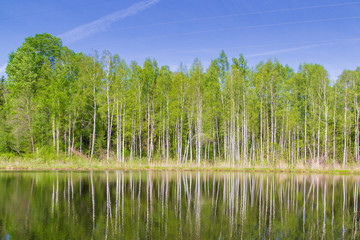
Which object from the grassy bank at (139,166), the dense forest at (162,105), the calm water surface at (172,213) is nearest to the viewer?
the calm water surface at (172,213)

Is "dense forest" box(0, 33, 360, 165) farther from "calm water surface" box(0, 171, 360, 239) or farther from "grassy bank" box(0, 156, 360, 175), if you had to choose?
"calm water surface" box(0, 171, 360, 239)

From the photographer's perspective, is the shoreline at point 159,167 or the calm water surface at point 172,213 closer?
the calm water surface at point 172,213

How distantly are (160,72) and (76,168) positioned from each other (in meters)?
21.5

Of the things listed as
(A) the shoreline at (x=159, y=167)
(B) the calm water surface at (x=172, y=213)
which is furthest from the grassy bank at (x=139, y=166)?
(B) the calm water surface at (x=172, y=213)

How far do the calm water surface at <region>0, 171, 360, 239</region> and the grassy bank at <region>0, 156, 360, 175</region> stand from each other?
53.3 ft

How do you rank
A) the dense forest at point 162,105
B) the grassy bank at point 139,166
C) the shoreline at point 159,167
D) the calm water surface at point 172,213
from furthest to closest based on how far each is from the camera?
the dense forest at point 162,105 < the grassy bank at point 139,166 < the shoreline at point 159,167 < the calm water surface at point 172,213

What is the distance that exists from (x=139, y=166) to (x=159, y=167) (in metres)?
2.43

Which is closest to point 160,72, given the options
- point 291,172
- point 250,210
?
point 291,172

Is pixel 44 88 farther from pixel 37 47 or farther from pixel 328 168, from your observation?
pixel 328 168

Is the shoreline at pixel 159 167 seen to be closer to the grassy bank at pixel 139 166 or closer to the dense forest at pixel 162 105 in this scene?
the grassy bank at pixel 139 166

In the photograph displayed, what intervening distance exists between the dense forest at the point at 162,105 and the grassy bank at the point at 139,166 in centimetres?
180

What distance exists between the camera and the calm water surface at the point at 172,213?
Answer: 10367mm

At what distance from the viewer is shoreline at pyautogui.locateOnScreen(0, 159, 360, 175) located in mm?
35562

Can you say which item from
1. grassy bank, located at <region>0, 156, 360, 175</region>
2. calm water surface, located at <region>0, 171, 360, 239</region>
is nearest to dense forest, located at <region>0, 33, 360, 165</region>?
grassy bank, located at <region>0, 156, 360, 175</region>
